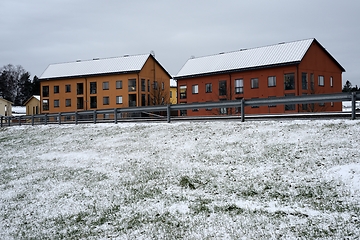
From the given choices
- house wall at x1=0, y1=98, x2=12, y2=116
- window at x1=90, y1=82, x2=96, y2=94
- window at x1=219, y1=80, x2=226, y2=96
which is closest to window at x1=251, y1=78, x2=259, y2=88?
window at x1=219, y1=80, x2=226, y2=96

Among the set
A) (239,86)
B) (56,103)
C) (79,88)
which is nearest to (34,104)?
(56,103)

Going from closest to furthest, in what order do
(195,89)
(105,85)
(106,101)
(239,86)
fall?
(239,86), (195,89), (106,101), (105,85)

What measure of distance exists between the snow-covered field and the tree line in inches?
4066

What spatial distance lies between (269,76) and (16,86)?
93.2 metres

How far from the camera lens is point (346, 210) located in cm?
634

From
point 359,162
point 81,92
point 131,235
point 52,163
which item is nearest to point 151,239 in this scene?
point 131,235

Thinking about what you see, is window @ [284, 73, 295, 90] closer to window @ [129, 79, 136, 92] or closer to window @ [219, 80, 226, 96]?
window @ [219, 80, 226, 96]

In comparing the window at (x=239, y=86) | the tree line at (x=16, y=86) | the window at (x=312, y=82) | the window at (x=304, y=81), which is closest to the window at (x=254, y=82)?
the window at (x=239, y=86)

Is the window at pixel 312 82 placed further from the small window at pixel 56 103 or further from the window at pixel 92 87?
the small window at pixel 56 103

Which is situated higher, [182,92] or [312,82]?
[312,82]

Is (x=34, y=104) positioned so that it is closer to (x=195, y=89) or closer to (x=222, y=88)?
(x=195, y=89)

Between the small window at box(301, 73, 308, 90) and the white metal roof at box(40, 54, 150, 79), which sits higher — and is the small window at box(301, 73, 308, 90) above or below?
below

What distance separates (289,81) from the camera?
40750mm

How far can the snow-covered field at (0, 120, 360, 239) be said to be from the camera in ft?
21.2
